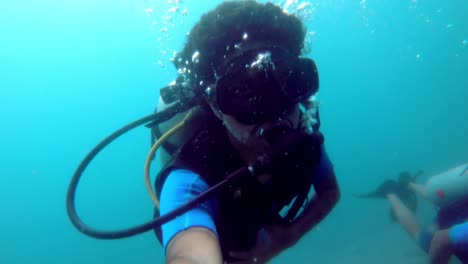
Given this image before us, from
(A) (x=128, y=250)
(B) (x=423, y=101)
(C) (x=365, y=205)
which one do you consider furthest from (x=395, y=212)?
(B) (x=423, y=101)

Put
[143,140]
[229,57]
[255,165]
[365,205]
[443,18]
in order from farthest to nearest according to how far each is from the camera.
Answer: [143,140] → [443,18] → [365,205] → [229,57] → [255,165]

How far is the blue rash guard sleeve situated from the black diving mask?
53cm

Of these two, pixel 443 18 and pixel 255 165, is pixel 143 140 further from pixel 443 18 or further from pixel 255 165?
pixel 255 165

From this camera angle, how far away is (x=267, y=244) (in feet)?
9.36

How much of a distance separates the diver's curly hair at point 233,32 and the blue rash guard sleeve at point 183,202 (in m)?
0.75

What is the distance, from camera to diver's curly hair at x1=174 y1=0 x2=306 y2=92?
2523mm

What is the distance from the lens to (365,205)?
40375 mm

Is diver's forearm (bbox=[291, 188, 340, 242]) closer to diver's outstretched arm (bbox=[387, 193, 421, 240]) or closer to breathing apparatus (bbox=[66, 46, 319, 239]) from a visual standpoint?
breathing apparatus (bbox=[66, 46, 319, 239])

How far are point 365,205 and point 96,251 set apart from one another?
2013 inches

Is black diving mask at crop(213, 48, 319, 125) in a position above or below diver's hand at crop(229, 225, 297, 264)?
above

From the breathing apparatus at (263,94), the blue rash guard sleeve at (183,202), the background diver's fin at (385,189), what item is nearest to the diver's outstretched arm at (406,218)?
the background diver's fin at (385,189)

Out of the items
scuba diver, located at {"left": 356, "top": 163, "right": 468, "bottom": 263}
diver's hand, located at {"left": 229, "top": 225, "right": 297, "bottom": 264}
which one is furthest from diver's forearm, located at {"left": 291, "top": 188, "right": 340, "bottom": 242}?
scuba diver, located at {"left": 356, "top": 163, "right": 468, "bottom": 263}

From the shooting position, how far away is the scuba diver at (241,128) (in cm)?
229

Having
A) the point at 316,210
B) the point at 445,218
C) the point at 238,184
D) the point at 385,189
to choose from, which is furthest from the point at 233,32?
the point at 385,189
